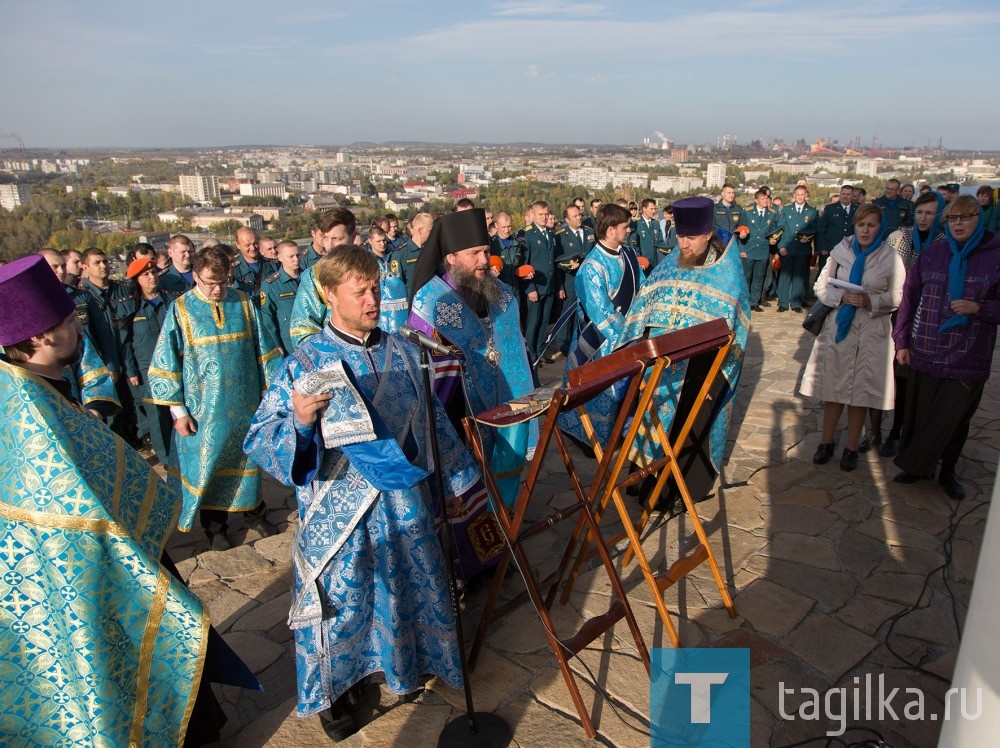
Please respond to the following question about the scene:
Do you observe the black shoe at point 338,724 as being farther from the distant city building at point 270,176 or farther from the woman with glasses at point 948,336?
the distant city building at point 270,176

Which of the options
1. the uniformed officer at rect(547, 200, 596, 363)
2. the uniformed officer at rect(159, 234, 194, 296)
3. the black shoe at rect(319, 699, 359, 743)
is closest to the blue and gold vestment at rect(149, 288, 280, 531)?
the black shoe at rect(319, 699, 359, 743)

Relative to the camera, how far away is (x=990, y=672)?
166cm

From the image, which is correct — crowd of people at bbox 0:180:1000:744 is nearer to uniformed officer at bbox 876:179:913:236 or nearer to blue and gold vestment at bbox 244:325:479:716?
blue and gold vestment at bbox 244:325:479:716

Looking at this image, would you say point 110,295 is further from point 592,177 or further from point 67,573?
point 592,177

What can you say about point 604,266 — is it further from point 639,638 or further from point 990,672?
point 990,672

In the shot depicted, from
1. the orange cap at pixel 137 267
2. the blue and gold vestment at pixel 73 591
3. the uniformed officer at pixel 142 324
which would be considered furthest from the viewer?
the uniformed officer at pixel 142 324

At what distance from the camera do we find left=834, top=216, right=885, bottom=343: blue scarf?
493 cm

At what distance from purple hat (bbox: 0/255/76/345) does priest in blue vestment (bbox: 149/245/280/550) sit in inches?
77.2

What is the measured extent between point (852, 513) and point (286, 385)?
3.91 m

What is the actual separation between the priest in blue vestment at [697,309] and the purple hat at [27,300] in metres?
3.30

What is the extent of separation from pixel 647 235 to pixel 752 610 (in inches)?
351

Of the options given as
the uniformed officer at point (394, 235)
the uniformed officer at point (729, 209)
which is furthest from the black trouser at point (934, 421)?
the uniformed officer at point (729, 209)

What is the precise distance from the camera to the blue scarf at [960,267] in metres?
4.40

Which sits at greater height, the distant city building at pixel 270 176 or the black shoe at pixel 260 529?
the distant city building at pixel 270 176
